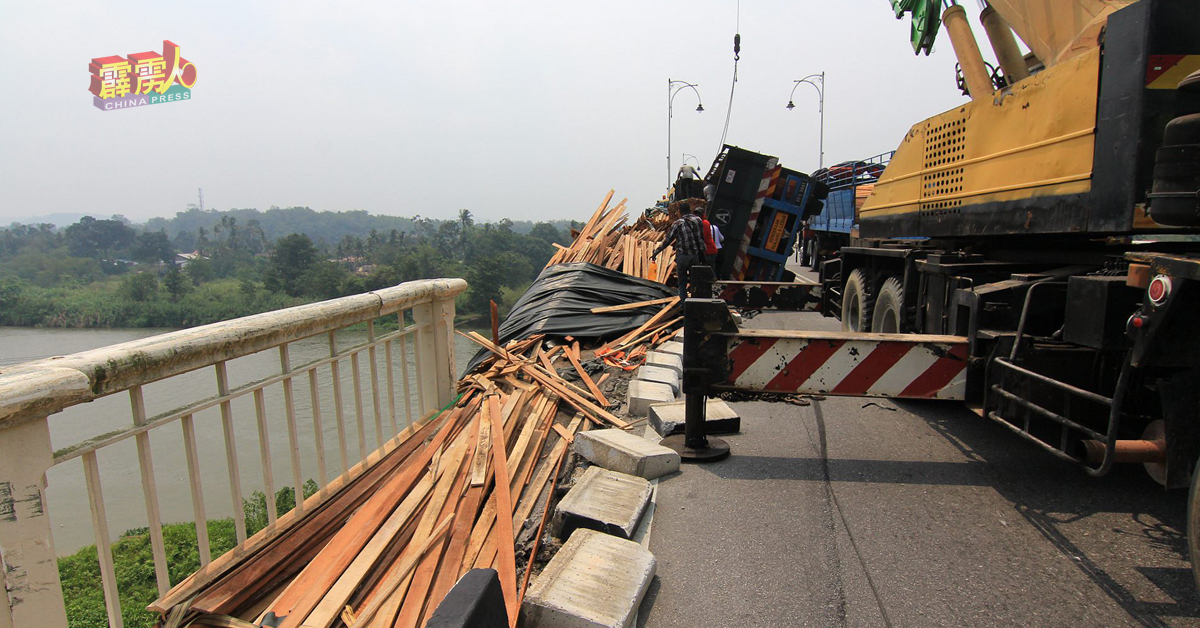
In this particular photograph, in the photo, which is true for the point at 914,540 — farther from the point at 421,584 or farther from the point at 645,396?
the point at 645,396

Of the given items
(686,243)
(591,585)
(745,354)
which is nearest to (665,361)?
(745,354)

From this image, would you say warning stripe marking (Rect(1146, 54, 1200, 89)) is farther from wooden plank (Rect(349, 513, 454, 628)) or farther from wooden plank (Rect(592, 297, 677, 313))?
wooden plank (Rect(592, 297, 677, 313))

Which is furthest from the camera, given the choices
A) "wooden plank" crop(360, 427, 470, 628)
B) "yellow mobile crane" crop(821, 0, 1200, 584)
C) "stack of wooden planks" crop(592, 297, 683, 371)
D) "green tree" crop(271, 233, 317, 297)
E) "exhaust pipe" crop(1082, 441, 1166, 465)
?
"green tree" crop(271, 233, 317, 297)

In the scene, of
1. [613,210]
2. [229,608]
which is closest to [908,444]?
[229,608]

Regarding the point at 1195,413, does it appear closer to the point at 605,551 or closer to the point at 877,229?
the point at 605,551

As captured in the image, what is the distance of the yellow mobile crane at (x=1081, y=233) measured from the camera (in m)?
2.81

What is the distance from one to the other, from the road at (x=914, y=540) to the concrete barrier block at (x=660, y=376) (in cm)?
145

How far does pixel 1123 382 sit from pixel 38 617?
4325 millimetres

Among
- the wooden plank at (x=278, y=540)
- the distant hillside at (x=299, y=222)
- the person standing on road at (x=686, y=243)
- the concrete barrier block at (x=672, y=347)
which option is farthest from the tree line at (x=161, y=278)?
the distant hillside at (x=299, y=222)

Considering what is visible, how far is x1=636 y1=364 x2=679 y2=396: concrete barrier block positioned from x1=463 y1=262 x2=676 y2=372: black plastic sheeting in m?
1.99

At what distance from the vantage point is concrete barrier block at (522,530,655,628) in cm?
262

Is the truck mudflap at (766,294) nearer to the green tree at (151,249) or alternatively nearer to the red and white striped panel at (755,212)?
the red and white striped panel at (755,212)

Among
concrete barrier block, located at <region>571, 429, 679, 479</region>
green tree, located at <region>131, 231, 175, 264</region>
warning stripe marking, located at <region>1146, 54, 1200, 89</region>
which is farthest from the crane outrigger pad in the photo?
green tree, located at <region>131, 231, 175, 264</region>

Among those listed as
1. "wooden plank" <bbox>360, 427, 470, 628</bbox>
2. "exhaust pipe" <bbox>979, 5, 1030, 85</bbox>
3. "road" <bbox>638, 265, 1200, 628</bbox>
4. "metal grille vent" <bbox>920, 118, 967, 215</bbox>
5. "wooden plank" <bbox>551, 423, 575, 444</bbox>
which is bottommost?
"road" <bbox>638, 265, 1200, 628</bbox>
